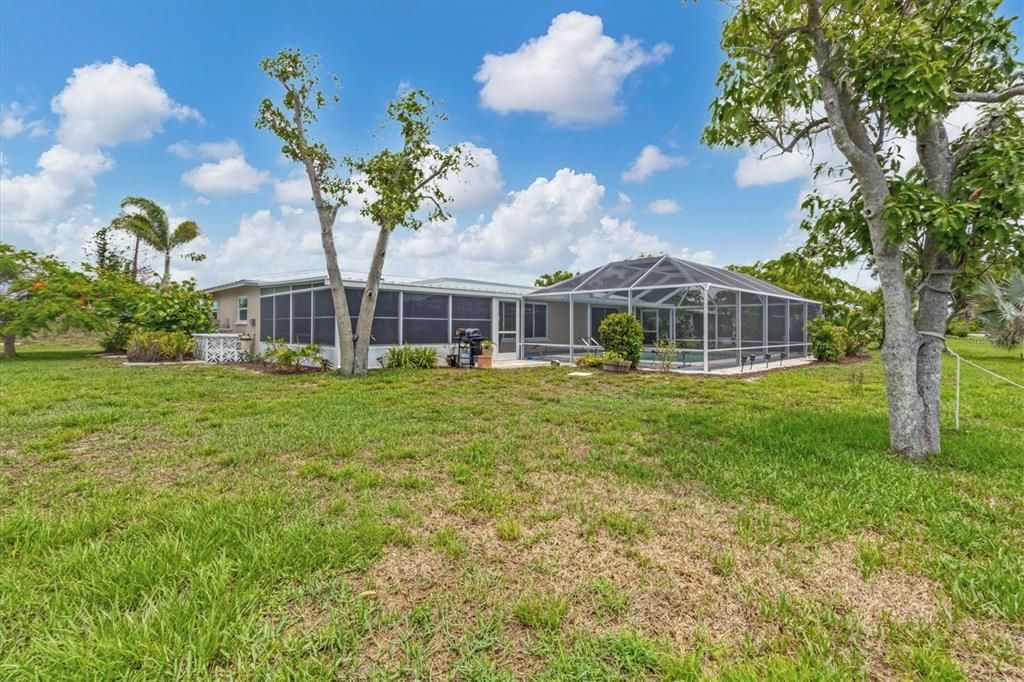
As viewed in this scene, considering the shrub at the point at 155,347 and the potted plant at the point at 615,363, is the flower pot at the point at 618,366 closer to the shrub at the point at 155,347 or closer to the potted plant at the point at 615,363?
the potted plant at the point at 615,363

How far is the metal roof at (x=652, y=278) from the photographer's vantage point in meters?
12.1

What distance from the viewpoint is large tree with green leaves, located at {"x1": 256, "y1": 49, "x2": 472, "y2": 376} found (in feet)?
33.5

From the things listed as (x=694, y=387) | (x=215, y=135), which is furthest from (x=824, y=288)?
(x=215, y=135)

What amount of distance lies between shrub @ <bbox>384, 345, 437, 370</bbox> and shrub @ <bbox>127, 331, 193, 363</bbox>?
7176mm

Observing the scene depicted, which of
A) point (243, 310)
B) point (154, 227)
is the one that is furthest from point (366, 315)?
point (154, 227)

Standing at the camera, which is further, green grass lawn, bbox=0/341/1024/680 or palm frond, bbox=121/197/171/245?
palm frond, bbox=121/197/171/245

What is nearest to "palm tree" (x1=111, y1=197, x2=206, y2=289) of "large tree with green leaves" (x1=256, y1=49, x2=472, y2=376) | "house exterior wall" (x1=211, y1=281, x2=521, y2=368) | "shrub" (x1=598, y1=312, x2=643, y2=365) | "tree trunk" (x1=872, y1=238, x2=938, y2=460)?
"house exterior wall" (x1=211, y1=281, x2=521, y2=368)

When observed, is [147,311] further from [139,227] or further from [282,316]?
[139,227]

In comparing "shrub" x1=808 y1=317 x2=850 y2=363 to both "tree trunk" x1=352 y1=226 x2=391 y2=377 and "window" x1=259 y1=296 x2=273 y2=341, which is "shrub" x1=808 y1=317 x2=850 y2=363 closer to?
"tree trunk" x1=352 y1=226 x2=391 y2=377

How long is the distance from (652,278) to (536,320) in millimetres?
5400

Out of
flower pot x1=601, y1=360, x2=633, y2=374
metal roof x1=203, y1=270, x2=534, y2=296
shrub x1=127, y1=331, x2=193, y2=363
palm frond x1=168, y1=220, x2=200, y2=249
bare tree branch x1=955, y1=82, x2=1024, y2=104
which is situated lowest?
flower pot x1=601, y1=360, x2=633, y2=374

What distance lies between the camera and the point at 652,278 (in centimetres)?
1274

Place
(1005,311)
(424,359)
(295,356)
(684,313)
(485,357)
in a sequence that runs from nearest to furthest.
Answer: (295,356) < (1005,311) < (424,359) < (485,357) < (684,313)

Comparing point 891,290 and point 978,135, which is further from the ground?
point 978,135
